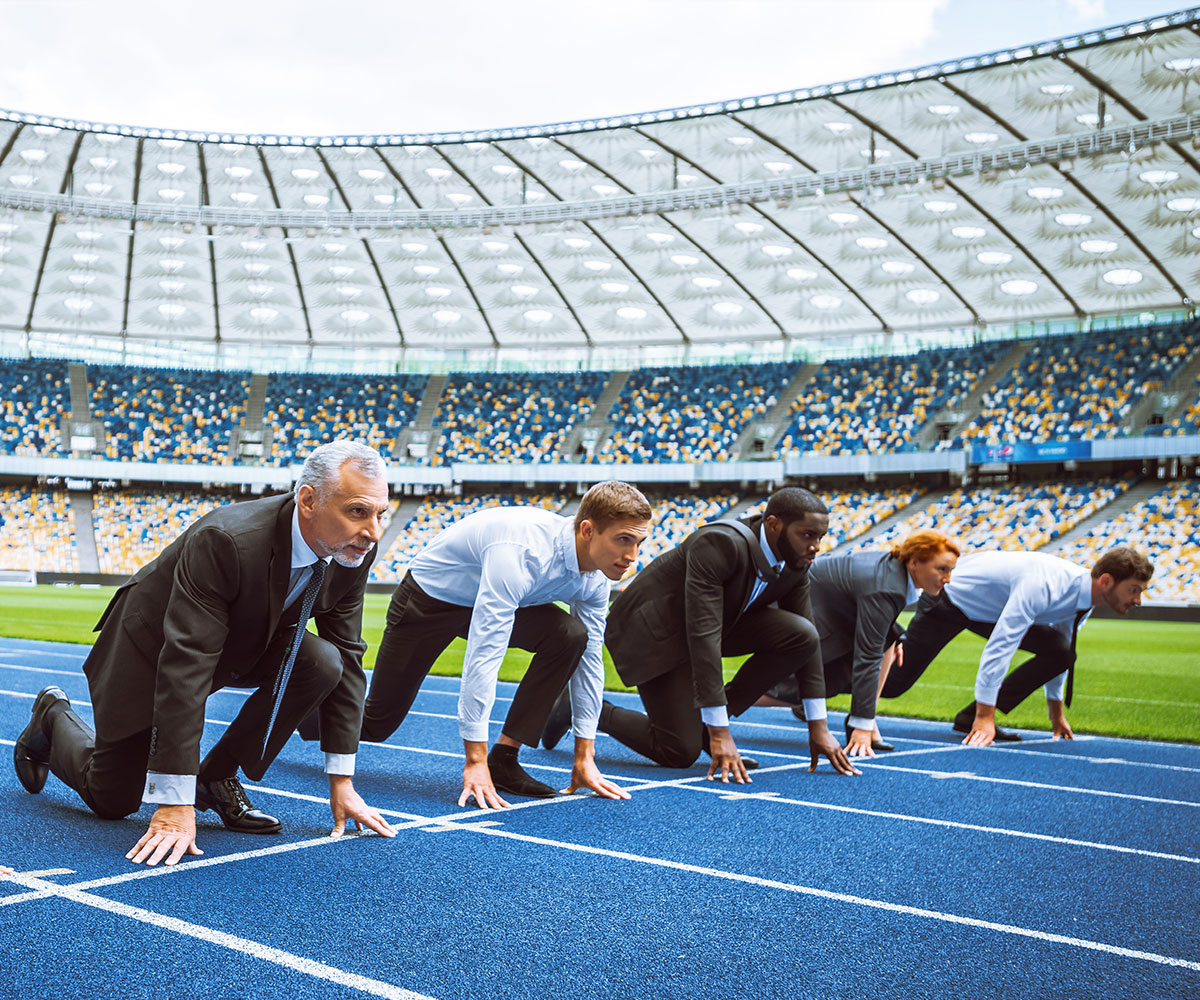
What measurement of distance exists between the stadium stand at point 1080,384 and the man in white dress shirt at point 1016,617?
31.2 m

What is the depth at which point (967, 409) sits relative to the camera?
1590 inches

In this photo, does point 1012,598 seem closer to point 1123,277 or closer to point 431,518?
point 1123,277

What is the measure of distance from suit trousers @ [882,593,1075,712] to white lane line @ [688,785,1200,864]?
315 cm

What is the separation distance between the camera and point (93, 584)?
38406mm

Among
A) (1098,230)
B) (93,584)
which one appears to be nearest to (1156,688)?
(1098,230)

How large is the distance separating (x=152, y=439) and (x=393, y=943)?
48497 mm

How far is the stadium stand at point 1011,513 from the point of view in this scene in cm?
3541

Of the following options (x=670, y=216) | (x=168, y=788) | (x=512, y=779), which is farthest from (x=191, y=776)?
(x=670, y=216)

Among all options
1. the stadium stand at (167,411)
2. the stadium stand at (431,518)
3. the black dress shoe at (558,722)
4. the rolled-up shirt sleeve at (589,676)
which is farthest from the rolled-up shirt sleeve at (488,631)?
the stadium stand at (167,411)

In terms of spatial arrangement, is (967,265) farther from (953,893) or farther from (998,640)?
(953,893)

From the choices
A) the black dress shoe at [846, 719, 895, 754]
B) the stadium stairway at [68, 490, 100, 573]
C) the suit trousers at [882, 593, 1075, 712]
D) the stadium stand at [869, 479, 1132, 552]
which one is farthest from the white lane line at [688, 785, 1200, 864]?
the stadium stairway at [68, 490, 100, 573]

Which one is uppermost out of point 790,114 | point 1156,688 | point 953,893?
point 790,114

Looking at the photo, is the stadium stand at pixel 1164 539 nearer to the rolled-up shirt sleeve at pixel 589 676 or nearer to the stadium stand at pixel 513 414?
the stadium stand at pixel 513 414

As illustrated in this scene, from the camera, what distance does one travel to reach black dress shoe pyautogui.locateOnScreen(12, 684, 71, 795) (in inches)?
181
